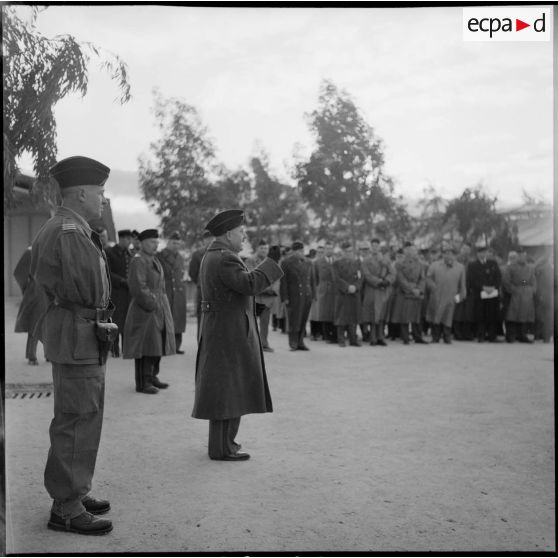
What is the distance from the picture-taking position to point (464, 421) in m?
6.64

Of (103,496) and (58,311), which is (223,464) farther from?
(58,311)

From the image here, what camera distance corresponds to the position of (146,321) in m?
7.64

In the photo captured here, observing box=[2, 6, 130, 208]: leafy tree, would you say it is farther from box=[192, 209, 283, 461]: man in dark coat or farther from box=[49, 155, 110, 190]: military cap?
box=[192, 209, 283, 461]: man in dark coat

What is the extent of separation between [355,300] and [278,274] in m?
7.93

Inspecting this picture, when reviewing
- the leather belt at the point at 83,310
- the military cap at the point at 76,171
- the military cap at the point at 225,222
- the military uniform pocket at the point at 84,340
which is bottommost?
the military uniform pocket at the point at 84,340

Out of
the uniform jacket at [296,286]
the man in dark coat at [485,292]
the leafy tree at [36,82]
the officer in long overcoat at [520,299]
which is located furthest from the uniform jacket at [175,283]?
the officer in long overcoat at [520,299]

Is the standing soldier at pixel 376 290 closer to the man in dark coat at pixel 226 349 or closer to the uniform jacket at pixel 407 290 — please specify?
the uniform jacket at pixel 407 290

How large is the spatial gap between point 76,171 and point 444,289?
Answer: 414 inches

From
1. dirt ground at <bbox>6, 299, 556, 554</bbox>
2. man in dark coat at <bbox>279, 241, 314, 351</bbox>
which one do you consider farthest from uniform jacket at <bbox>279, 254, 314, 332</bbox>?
dirt ground at <bbox>6, 299, 556, 554</bbox>

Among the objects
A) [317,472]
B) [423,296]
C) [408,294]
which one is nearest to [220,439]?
[317,472]

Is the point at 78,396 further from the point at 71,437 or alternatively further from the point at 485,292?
the point at 485,292

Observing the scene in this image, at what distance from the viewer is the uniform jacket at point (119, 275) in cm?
893

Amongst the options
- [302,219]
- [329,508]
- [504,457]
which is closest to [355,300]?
[302,219]

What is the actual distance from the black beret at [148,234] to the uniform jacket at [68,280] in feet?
10.7
